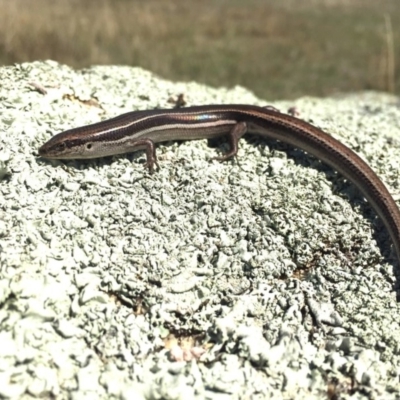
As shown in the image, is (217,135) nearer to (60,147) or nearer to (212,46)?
(60,147)

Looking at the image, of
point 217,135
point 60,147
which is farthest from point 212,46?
point 60,147

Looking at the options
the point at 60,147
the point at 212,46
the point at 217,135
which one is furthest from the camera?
the point at 212,46

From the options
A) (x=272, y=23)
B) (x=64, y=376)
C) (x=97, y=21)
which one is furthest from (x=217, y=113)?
(x=272, y=23)

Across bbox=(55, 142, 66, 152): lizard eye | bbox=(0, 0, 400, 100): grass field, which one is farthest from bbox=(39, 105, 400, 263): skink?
bbox=(0, 0, 400, 100): grass field

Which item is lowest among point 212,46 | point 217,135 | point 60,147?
point 60,147

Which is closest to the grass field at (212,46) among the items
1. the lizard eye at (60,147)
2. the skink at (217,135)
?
the skink at (217,135)

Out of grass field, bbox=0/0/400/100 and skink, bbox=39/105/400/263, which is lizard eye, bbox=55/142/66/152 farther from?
grass field, bbox=0/0/400/100
